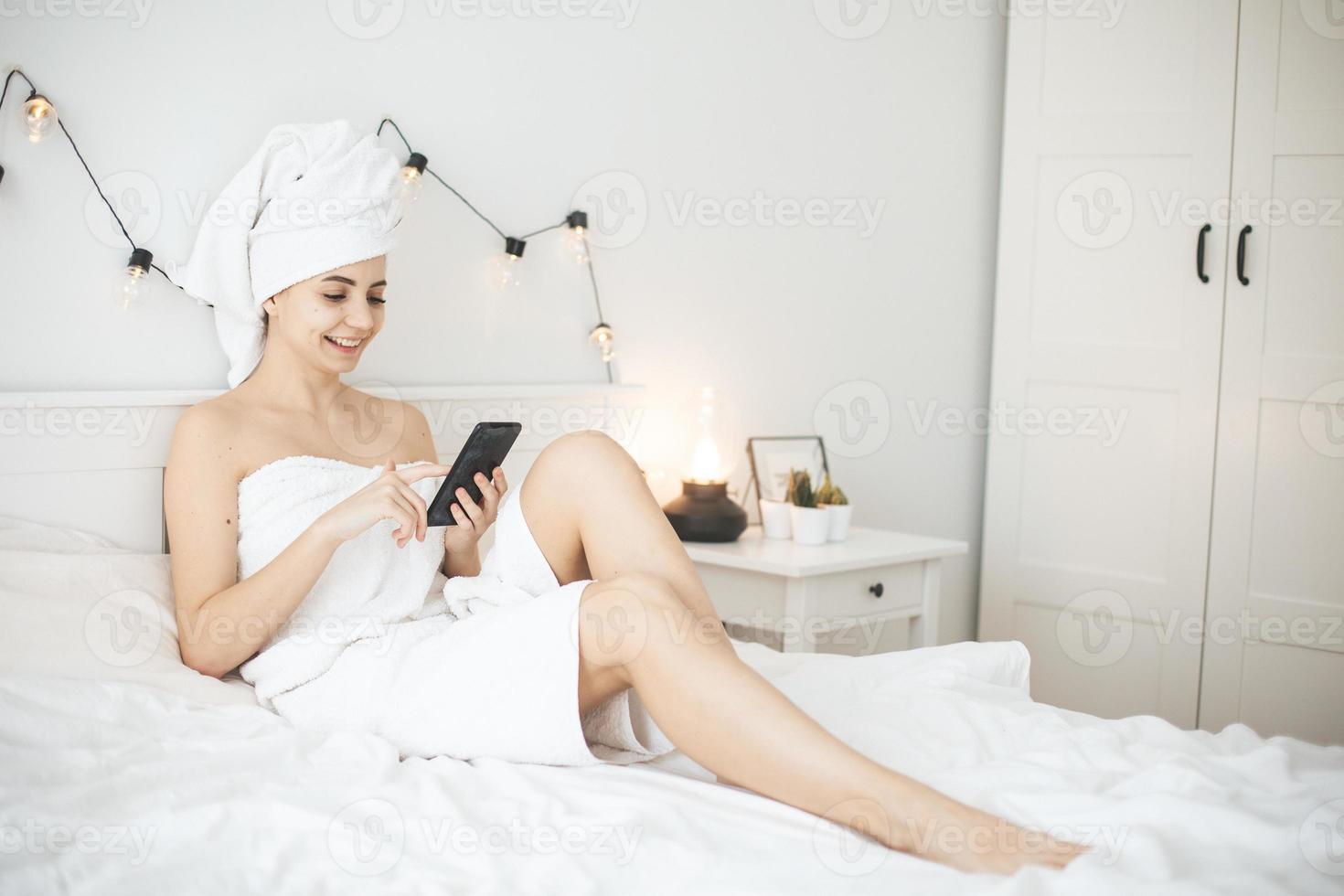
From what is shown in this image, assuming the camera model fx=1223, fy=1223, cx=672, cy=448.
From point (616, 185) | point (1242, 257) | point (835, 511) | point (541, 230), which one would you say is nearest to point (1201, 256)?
point (1242, 257)

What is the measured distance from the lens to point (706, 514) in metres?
2.46

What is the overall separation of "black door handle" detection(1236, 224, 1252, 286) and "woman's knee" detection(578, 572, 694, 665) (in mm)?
1905

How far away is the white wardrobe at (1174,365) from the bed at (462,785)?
4.23 ft

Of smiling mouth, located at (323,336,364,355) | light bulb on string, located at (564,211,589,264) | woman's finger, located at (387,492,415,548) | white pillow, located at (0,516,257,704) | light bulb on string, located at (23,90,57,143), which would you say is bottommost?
white pillow, located at (0,516,257,704)

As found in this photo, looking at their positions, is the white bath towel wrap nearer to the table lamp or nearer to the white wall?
the white wall

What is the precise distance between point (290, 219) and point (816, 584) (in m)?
1.18

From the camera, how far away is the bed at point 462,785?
44.1 inches

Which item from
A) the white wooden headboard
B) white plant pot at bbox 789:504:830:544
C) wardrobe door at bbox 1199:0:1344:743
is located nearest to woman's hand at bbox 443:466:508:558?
the white wooden headboard

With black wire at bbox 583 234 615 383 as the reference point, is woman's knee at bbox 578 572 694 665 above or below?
below

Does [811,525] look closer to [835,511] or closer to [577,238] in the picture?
[835,511]

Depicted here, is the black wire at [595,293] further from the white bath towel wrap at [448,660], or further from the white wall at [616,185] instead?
the white bath towel wrap at [448,660]

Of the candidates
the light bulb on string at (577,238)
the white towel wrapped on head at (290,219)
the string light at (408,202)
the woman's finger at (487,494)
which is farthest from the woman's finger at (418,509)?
the light bulb on string at (577,238)

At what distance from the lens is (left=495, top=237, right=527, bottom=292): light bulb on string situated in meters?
2.33

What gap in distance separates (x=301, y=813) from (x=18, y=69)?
1182 mm
